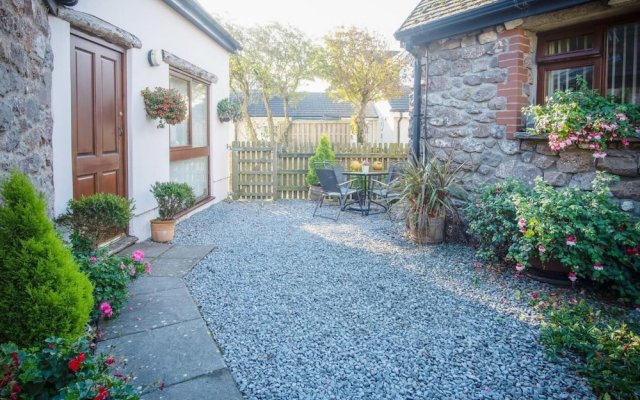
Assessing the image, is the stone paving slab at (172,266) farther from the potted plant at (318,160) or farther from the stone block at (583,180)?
the potted plant at (318,160)

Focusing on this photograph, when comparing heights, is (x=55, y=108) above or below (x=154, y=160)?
above

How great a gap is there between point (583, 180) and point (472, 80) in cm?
178

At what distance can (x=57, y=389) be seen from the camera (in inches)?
67.6

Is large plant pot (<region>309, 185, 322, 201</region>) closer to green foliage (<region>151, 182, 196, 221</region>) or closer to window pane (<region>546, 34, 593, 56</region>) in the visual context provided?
green foliage (<region>151, 182, 196, 221</region>)

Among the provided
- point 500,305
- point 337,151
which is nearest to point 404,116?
point 337,151

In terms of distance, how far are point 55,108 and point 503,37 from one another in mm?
4513

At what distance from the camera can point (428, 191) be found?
5484 mm

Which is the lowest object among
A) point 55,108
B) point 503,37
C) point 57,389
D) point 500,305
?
point 500,305

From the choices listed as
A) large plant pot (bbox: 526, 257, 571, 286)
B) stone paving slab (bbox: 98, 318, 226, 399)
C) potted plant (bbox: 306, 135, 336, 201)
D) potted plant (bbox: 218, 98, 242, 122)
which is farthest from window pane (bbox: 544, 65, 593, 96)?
potted plant (bbox: 218, 98, 242, 122)

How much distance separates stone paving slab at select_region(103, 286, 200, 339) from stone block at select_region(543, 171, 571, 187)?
358cm

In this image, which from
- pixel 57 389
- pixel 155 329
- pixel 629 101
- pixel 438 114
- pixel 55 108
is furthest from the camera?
pixel 438 114

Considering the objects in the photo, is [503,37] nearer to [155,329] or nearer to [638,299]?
[638,299]

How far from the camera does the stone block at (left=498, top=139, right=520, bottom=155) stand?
5035 mm

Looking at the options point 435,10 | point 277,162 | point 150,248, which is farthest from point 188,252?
point 277,162
